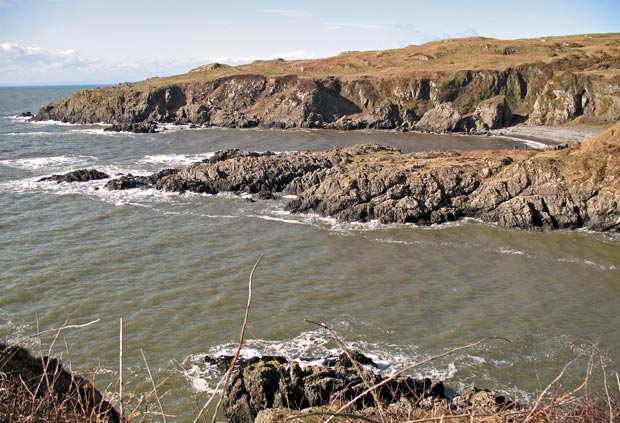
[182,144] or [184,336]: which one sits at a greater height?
[182,144]

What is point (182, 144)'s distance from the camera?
70.4 meters

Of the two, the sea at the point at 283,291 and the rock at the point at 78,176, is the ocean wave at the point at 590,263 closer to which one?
the sea at the point at 283,291

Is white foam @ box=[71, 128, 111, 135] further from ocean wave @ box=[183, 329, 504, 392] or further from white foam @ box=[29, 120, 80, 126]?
ocean wave @ box=[183, 329, 504, 392]

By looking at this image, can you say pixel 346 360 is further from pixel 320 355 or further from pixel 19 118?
pixel 19 118

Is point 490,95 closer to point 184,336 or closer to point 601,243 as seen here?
point 601,243

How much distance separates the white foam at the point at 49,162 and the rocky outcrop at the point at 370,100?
71.6ft

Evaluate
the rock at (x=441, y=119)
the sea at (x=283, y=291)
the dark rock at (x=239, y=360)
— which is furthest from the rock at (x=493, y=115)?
the dark rock at (x=239, y=360)

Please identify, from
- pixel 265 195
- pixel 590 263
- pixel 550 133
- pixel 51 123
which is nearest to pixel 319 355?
pixel 590 263

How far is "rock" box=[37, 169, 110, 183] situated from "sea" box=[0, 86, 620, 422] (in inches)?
168

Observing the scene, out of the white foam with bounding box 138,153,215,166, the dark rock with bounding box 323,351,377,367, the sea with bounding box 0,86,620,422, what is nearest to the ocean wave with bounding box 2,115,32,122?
the white foam with bounding box 138,153,215,166

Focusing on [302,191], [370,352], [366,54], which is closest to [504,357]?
[370,352]

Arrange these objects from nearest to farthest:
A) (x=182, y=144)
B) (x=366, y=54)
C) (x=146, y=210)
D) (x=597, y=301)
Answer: (x=597, y=301)
(x=146, y=210)
(x=182, y=144)
(x=366, y=54)

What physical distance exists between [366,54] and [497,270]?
9968 cm

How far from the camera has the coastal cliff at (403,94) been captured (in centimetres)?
7944
